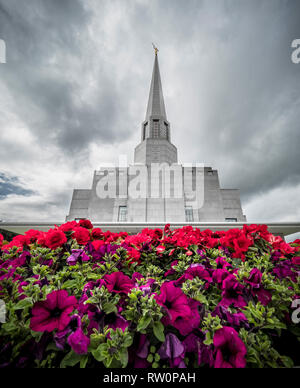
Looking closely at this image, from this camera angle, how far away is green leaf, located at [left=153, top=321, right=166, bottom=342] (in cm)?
67

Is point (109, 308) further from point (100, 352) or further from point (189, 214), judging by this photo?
point (189, 214)

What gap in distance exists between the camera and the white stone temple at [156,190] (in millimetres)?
12164

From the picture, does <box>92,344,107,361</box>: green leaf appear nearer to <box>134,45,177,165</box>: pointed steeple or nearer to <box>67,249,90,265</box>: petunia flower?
<box>67,249,90,265</box>: petunia flower

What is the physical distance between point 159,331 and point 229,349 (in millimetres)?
275

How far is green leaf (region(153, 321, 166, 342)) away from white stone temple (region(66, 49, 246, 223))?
9936mm

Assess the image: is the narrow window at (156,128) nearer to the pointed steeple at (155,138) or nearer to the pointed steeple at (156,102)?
the pointed steeple at (155,138)

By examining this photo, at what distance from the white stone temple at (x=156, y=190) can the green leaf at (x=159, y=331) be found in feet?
32.6

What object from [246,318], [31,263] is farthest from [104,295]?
[31,263]

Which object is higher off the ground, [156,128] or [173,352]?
[156,128]

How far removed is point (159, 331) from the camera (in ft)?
2.24
